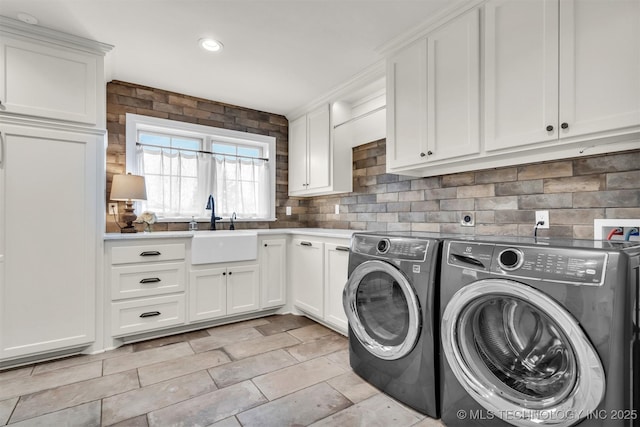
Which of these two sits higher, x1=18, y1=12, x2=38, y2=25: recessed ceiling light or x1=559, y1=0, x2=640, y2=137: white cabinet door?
x1=18, y1=12, x2=38, y2=25: recessed ceiling light

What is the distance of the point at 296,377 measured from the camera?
208 centimetres

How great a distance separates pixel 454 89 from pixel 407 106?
0.37m

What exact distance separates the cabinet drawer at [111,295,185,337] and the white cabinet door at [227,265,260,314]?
16.8 inches

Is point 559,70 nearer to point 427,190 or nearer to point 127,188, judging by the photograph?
point 427,190

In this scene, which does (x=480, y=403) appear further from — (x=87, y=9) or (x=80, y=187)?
(x=87, y=9)

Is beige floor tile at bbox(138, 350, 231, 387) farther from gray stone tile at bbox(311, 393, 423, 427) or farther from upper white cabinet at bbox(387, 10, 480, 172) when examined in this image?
upper white cabinet at bbox(387, 10, 480, 172)

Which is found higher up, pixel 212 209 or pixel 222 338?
pixel 212 209

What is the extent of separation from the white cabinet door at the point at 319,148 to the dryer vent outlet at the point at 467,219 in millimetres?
1374

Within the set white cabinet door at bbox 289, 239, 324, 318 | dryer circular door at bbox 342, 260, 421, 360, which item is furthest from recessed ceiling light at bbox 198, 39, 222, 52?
dryer circular door at bbox 342, 260, 421, 360

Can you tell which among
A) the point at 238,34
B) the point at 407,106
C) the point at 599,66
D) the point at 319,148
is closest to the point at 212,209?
the point at 319,148

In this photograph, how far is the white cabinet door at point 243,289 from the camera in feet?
9.95

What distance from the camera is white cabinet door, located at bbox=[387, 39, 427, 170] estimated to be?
222 centimetres

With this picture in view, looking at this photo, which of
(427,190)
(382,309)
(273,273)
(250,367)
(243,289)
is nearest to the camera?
(382,309)

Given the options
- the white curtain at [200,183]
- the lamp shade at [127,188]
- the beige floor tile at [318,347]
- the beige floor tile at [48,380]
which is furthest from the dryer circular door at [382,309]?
the white curtain at [200,183]
